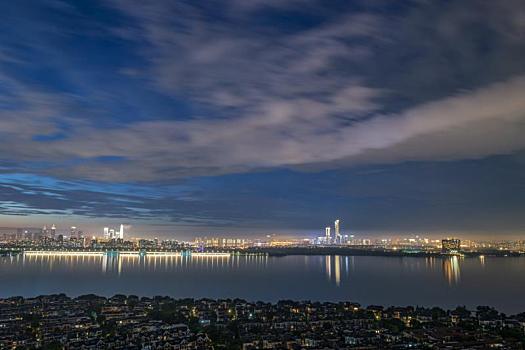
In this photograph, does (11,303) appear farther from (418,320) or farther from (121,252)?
(121,252)

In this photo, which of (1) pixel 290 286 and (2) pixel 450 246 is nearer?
(1) pixel 290 286

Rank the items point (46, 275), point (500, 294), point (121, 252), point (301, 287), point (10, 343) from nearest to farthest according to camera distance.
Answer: point (10, 343), point (500, 294), point (301, 287), point (46, 275), point (121, 252)

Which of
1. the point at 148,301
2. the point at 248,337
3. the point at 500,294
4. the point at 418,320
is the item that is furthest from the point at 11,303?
the point at 500,294

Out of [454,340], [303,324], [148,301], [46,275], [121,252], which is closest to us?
[454,340]

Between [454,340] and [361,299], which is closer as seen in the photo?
[454,340]

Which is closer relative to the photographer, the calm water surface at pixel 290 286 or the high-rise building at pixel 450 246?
the calm water surface at pixel 290 286

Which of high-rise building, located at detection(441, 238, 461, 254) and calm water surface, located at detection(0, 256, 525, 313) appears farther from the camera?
high-rise building, located at detection(441, 238, 461, 254)

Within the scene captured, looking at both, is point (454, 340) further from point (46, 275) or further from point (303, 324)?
point (46, 275)

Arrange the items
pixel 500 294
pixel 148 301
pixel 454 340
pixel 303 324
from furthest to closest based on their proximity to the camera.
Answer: pixel 500 294 → pixel 148 301 → pixel 303 324 → pixel 454 340

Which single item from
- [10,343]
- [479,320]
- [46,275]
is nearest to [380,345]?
[479,320]
